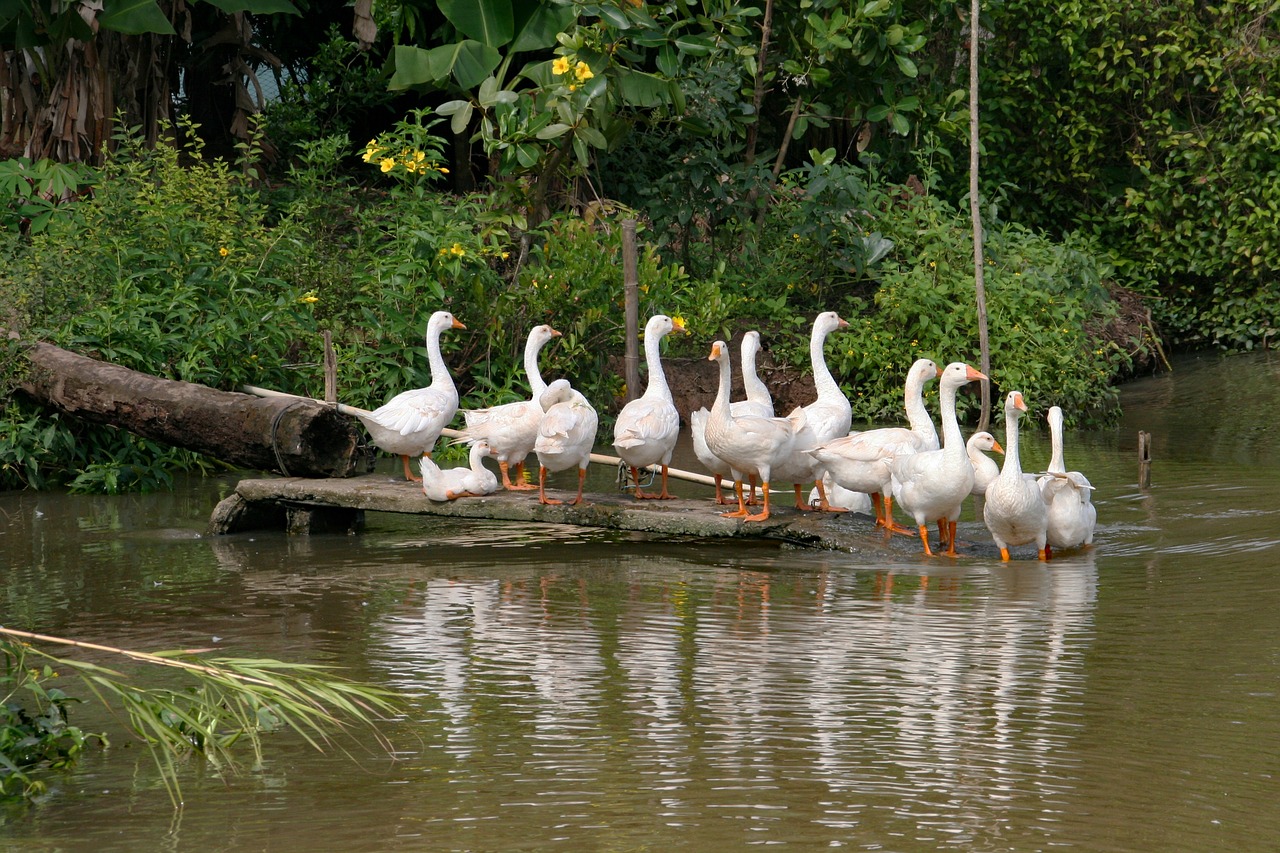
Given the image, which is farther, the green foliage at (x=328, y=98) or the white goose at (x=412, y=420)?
the green foliage at (x=328, y=98)

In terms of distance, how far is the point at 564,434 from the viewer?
921 cm

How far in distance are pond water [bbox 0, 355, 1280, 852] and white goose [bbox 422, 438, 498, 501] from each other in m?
0.33

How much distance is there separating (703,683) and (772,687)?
0.90ft

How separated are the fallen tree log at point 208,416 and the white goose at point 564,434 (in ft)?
4.93

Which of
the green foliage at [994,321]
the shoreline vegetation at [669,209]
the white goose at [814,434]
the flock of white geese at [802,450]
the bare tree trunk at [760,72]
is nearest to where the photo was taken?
the flock of white geese at [802,450]

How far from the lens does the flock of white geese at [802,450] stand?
8.28 m

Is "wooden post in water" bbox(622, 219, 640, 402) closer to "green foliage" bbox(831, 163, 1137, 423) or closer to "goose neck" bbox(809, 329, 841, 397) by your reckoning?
"goose neck" bbox(809, 329, 841, 397)

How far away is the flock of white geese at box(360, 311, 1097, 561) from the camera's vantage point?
828 centimetres

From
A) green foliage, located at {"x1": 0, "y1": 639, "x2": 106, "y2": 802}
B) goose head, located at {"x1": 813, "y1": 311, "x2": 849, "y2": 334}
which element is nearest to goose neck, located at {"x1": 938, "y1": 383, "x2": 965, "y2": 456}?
goose head, located at {"x1": 813, "y1": 311, "x2": 849, "y2": 334}

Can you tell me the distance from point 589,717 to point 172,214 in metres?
9.04

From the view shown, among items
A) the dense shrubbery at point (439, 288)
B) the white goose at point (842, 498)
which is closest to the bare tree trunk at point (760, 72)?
the dense shrubbery at point (439, 288)

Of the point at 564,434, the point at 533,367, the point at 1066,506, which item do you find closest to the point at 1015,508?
the point at 1066,506

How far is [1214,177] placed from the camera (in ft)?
59.7

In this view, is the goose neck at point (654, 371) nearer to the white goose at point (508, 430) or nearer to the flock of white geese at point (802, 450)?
the flock of white geese at point (802, 450)
